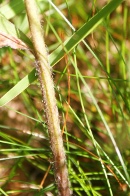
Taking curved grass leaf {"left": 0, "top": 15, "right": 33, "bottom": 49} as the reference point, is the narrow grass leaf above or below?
above

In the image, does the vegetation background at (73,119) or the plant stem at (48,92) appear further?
the vegetation background at (73,119)

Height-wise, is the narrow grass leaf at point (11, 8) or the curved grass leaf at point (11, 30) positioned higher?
the narrow grass leaf at point (11, 8)

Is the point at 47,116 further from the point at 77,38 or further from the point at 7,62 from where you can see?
the point at 7,62

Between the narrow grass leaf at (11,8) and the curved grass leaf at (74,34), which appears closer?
the curved grass leaf at (74,34)

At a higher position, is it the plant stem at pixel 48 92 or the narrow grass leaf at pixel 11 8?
the narrow grass leaf at pixel 11 8

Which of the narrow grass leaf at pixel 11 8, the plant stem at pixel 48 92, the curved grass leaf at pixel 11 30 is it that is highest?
the narrow grass leaf at pixel 11 8

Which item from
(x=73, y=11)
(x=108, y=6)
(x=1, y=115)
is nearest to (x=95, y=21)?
(x=108, y=6)
